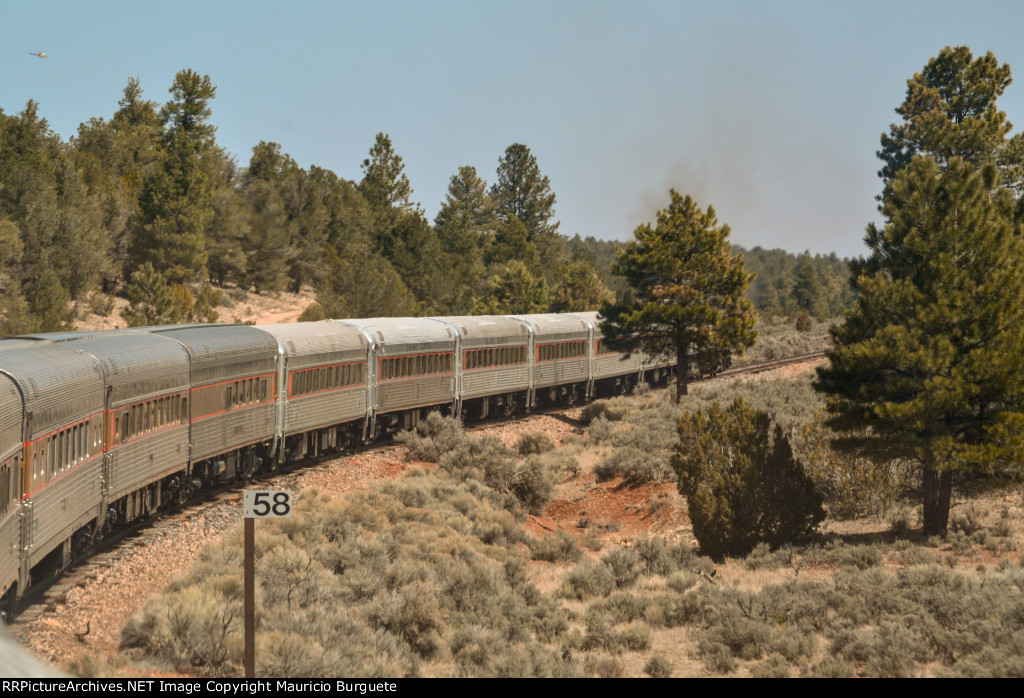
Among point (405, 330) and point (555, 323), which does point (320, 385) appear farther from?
point (555, 323)

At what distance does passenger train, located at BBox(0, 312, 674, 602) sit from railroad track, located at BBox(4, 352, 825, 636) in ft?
0.88

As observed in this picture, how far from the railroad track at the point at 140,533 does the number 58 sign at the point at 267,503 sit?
3196 millimetres

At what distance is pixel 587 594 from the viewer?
15.8 m

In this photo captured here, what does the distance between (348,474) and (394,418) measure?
5904mm

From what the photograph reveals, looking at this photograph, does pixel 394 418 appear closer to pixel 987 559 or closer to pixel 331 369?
pixel 331 369

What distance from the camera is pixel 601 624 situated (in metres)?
13.3

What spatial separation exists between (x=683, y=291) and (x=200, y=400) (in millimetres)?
22584

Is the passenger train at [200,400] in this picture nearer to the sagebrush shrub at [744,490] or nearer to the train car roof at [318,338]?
the train car roof at [318,338]

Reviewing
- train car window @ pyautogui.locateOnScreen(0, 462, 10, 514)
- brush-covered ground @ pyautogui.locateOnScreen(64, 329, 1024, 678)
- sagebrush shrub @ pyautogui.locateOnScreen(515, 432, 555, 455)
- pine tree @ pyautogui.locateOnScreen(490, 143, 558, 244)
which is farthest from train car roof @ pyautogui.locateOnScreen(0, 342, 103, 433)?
pine tree @ pyautogui.locateOnScreen(490, 143, 558, 244)

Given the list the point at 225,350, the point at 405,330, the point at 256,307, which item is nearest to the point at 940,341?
the point at 225,350

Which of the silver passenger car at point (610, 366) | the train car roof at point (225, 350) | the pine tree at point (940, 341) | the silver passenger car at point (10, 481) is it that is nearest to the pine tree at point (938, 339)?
the pine tree at point (940, 341)

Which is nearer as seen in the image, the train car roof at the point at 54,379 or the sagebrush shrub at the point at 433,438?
the train car roof at the point at 54,379

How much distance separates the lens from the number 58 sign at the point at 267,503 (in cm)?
934

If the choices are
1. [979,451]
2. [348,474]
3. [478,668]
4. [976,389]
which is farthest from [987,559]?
[348,474]
